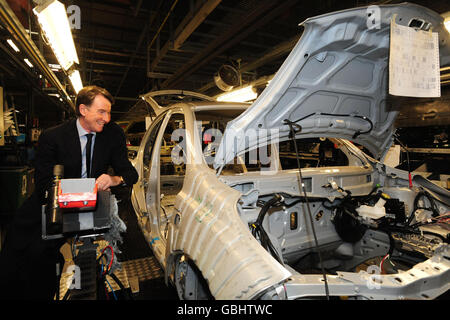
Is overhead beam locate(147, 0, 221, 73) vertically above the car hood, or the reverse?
overhead beam locate(147, 0, 221, 73)

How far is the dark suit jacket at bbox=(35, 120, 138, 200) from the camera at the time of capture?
1668 millimetres

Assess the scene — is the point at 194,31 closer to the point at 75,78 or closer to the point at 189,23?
the point at 189,23

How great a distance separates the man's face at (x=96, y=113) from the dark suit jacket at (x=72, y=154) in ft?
0.41

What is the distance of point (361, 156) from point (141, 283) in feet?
8.26

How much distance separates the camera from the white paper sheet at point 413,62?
4.87 feet

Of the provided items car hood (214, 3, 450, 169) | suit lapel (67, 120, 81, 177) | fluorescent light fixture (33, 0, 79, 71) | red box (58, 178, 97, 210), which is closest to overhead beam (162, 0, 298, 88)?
car hood (214, 3, 450, 169)

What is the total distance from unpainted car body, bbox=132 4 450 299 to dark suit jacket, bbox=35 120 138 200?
55cm

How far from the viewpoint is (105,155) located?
1891 millimetres

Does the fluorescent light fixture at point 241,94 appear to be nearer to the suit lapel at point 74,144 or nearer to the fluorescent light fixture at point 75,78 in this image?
the fluorescent light fixture at point 75,78

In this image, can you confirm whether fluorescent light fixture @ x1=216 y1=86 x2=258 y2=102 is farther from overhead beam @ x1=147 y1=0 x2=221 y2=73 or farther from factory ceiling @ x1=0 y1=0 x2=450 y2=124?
overhead beam @ x1=147 y1=0 x2=221 y2=73

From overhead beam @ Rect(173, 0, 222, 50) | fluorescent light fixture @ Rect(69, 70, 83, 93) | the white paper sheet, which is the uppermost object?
overhead beam @ Rect(173, 0, 222, 50)

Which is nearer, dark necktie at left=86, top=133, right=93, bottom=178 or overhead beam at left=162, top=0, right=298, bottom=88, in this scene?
dark necktie at left=86, top=133, right=93, bottom=178
